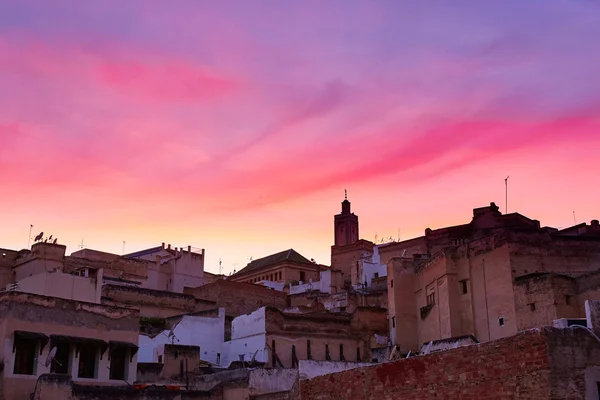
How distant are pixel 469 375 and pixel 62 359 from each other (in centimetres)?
1698

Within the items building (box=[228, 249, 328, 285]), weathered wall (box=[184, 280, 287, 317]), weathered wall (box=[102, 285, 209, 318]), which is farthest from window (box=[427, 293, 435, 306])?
building (box=[228, 249, 328, 285])

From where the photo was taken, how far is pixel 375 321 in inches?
1569

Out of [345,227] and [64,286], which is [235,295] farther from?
[345,227]

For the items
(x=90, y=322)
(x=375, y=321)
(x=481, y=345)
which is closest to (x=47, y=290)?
(x=90, y=322)

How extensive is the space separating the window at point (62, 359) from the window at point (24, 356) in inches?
33.4

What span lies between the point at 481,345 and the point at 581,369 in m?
1.81

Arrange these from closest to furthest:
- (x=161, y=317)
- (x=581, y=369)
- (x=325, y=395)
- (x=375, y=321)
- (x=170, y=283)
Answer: (x=581, y=369), (x=325, y=395), (x=375, y=321), (x=161, y=317), (x=170, y=283)

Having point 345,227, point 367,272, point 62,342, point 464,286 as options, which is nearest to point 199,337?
point 62,342

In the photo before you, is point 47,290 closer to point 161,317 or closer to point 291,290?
point 161,317

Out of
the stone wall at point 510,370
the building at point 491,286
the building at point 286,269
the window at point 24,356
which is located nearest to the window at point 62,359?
the window at point 24,356

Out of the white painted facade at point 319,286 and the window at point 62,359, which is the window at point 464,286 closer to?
the window at point 62,359

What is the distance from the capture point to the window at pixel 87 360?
26.6m

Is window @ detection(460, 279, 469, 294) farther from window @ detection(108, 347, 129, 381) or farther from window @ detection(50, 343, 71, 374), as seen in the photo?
window @ detection(50, 343, 71, 374)

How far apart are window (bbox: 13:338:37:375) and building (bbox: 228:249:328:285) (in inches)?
1502
